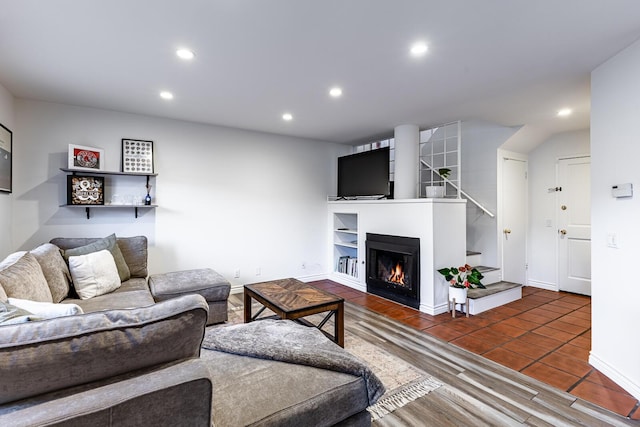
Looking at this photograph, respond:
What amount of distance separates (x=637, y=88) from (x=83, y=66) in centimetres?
412

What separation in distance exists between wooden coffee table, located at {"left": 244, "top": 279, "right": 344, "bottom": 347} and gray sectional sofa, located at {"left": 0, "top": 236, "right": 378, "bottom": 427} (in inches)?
40.1

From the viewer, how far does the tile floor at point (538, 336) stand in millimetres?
2143

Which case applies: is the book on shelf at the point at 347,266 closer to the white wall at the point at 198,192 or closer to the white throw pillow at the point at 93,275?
the white wall at the point at 198,192

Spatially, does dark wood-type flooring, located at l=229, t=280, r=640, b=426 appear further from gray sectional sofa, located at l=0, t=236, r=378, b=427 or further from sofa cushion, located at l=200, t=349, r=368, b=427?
gray sectional sofa, located at l=0, t=236, r=378, b=427


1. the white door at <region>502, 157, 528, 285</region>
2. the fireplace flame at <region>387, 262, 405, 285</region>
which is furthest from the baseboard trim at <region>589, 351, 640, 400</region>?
the white door at <region>502, 157, 528, 285</region>

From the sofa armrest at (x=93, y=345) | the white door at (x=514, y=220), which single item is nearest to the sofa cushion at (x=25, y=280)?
the sofa armrest at (x=93, y=345)

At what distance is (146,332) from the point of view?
98cm

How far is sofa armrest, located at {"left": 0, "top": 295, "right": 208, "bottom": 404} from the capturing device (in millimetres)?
831

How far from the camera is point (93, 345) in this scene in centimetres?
90

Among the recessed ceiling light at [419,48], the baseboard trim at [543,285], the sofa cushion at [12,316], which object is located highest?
the recessed ceiling light at [419,48]

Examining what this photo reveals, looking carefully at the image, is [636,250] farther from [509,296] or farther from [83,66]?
[83,66]

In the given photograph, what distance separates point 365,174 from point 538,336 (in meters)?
2.87

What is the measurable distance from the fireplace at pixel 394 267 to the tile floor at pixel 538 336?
0.13 metres

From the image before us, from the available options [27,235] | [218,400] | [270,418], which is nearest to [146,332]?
[218,400]
